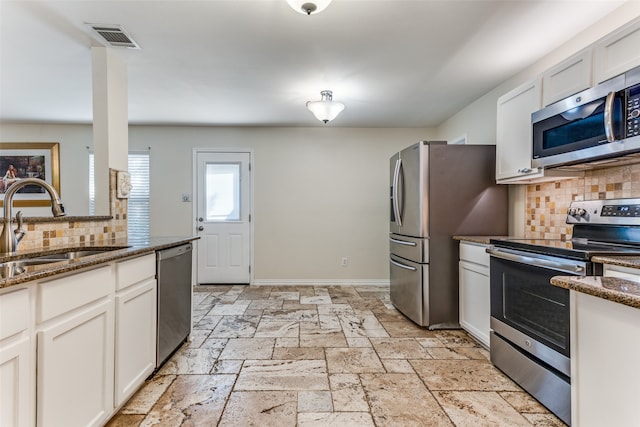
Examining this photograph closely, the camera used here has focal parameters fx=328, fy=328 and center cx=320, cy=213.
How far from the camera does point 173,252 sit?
7.82ft

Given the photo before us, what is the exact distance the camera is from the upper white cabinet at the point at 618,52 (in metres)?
1.63

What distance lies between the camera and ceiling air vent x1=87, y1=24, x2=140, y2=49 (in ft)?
7.34

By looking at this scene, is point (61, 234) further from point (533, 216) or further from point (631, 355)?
point (533, 216)

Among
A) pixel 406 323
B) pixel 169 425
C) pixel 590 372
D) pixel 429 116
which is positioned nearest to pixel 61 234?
pixel 169 425

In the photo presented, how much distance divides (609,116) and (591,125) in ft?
→ 0.58

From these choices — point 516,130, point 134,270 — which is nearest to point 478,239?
point 516,130

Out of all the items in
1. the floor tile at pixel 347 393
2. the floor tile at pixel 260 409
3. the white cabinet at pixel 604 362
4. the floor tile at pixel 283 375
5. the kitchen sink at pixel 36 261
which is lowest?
the floor tile at pixel 260 409

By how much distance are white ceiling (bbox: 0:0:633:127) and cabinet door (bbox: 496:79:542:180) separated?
380 mm

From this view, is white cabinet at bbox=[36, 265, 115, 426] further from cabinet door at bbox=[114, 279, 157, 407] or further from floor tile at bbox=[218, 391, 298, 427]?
floor tile at bbox=[218, 391, 298, 427]

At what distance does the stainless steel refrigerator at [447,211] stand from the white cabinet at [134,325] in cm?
223

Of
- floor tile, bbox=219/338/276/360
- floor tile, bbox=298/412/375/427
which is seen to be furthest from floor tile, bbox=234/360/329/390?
floor tile, bbox=298/412/375/427

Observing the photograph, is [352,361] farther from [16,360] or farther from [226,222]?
[226,222]

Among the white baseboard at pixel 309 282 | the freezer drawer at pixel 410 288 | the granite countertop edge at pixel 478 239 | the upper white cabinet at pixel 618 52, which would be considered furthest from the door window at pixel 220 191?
the upper white cabinet at pixel 618 52

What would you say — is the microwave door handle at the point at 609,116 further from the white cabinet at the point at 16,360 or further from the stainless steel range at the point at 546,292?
the white cabinet at the point at 16,360
